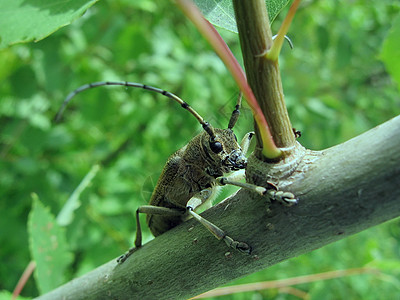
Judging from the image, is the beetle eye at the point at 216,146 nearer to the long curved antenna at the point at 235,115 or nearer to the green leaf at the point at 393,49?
the long curved antenna at the point at 235,115

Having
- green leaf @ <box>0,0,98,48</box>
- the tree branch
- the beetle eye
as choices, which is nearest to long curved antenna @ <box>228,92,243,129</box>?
the beetle eye

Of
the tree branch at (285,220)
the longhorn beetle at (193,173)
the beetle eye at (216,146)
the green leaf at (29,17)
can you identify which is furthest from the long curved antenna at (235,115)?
the green leaf at (29,17)

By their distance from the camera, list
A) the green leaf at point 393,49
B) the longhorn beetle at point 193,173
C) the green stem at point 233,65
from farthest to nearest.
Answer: the longhorn beetle at point 193,173 < the green leaf at point 393,49 < the green stem at point 233,65

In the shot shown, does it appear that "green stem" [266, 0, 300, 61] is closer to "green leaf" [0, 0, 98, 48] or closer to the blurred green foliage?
"green leaf" [0, 0, 98, 48]

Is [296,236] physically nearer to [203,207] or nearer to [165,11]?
[203,207]

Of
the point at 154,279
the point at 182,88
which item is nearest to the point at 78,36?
the point at 182,88

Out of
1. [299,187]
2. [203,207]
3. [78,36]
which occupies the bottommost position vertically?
[203,207]
